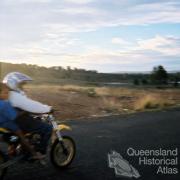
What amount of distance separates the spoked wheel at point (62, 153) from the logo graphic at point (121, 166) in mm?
790

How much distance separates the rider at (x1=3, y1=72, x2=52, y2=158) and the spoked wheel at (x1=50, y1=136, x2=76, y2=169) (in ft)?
1.22

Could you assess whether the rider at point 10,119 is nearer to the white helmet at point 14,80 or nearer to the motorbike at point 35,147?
the motorbike at point 35,147

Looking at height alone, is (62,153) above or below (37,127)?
below

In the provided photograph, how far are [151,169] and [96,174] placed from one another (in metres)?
1.10

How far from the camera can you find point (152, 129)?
15.5 meters

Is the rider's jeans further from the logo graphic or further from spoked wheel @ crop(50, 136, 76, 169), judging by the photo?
the logo graphic

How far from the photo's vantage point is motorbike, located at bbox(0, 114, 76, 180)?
27.3 feet

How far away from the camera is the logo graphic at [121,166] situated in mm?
9185

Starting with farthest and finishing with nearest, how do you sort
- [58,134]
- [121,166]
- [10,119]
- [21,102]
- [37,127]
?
1. [121,166]
2. [58,134]
3. [37,127]
4. [21,102]
5. [10,119]

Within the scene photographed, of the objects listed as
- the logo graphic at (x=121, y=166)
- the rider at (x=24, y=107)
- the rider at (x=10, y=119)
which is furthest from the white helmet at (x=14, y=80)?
the logo graphic at (x=121, y=166)

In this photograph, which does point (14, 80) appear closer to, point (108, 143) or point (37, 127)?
point (37, 127)

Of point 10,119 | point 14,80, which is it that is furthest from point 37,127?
point 14,80

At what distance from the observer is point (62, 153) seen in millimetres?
9656

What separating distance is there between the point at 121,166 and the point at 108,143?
2.68 meters
